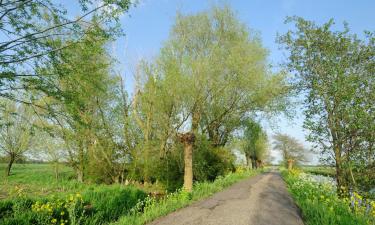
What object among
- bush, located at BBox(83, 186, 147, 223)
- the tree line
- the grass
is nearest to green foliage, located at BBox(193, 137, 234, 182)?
the tree line

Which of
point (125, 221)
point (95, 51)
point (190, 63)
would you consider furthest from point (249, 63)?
point (125, 221)

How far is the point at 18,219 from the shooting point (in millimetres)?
6867

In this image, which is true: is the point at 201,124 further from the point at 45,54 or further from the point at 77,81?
the point at 45,54

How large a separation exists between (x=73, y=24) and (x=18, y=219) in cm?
563

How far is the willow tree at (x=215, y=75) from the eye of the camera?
17281mm

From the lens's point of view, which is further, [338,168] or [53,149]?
[53,149]

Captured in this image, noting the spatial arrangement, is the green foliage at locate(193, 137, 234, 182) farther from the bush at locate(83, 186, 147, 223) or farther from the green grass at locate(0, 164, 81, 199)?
Answer: the green grass at locate(0, 164, 81, 199)

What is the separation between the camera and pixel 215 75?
18.9 meters

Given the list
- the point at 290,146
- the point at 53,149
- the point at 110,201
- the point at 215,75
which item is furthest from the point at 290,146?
the point at 110,201

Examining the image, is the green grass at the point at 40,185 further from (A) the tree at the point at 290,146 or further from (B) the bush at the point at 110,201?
(A) the tree at the point at 290,146

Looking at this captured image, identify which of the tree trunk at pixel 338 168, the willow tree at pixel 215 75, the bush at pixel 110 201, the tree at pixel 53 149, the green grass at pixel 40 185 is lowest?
the bush at pixel 110 201

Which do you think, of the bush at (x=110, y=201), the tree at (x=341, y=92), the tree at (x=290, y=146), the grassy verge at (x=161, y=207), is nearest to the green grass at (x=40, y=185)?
the bush at (x=110, y=201)

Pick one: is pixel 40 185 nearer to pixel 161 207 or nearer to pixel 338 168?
pixel 161 207

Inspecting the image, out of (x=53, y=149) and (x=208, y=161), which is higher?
(x=53, y=149)
